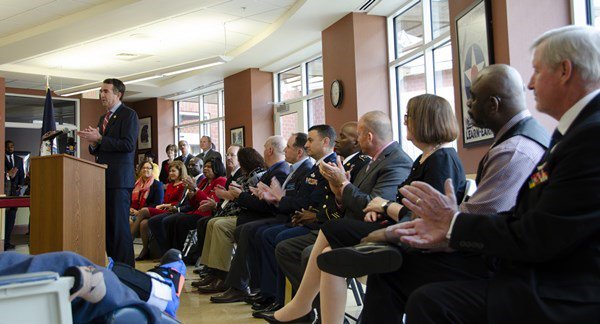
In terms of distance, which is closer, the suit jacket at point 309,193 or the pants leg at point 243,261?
the suit jacket at point 309,193

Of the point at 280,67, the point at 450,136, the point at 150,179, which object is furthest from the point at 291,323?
the point at 280,67

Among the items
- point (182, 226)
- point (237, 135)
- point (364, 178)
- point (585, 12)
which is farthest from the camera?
point (237, 135)

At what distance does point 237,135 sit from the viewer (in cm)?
1087

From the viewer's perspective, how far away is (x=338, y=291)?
2.37 meters

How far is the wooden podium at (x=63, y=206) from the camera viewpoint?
10.7ft

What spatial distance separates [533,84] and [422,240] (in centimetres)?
55

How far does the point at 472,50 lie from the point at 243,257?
2.52 meters

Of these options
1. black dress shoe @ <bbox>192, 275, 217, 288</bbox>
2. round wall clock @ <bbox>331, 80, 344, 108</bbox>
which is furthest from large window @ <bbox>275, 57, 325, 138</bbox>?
black dress shoe @ <bbox>192, 275, 217, 288</bbox>

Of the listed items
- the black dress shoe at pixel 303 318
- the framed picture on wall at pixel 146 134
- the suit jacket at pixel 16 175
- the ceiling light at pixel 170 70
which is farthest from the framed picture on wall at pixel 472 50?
the framed picture on wall at pixel 146 134

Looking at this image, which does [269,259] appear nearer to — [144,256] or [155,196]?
[144,256]

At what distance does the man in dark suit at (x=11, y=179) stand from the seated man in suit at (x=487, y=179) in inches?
284

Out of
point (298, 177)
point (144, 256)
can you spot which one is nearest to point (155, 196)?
point (144, 256)

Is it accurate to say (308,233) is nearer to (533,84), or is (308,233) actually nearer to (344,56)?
(533,84)

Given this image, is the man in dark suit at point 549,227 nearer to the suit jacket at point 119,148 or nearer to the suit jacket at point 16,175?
the suit jacket at point 119,148
